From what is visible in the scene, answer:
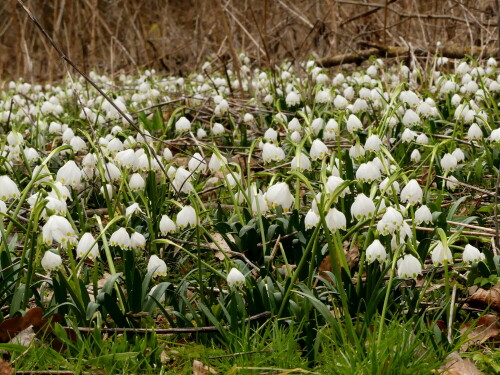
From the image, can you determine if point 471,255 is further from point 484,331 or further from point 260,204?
point 260,204

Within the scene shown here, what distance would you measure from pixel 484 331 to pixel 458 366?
236mm

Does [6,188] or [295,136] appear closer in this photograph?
[6,188]

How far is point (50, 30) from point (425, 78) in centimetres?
1083

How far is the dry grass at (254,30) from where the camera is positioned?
6.70 meters

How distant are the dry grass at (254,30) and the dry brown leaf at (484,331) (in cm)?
338

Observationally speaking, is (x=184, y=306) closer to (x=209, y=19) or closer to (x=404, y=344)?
(x=404, y=344)

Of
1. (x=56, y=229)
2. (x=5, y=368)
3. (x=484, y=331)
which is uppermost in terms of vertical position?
(x=56, y=229)

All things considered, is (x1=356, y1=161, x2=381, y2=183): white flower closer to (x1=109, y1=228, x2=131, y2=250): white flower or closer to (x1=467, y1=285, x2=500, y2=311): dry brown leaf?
(x1=467, y1=285, x2=500, y2=311): dry brown leaf

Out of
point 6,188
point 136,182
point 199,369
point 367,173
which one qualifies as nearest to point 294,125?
point 136,182

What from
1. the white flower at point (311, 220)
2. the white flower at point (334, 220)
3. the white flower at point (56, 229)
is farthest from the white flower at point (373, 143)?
the white flower at point (56, 229)

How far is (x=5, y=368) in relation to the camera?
6.11 feet

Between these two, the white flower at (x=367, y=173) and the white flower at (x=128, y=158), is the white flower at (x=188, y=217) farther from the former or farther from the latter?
the white flower at (x=367, y=173)

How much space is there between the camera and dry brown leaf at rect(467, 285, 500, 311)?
7.13ft

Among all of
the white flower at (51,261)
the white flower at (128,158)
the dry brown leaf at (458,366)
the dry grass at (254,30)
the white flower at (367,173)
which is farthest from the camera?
the dry grass at (254,30)
